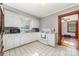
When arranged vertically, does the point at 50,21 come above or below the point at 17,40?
above

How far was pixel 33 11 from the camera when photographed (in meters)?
1.19

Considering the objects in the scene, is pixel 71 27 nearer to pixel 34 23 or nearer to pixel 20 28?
pixel 34 23

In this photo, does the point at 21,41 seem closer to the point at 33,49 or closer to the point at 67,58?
the point at 33,49

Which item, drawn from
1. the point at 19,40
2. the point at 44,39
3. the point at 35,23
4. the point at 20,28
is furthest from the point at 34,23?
the point at 19,40

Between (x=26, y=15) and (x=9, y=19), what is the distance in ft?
0.95

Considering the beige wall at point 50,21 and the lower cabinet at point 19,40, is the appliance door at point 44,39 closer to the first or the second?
the lower cabinet at point 19,40

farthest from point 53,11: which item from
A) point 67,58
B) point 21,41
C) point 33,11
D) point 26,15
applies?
point 21,41

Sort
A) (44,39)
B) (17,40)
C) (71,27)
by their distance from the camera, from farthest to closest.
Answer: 1. (17,40)
2. (44,39)
3. (71,27)

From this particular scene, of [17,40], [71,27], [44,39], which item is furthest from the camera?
[17,40]

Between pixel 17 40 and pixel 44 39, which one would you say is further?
pixel 17 40

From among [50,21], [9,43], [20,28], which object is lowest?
[9,43]

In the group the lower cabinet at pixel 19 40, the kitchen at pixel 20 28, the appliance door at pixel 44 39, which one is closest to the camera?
the kitchen at pixel 20 28

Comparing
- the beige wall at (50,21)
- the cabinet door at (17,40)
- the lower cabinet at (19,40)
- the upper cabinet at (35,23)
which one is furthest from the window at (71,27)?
the cabinet door at (17,40)

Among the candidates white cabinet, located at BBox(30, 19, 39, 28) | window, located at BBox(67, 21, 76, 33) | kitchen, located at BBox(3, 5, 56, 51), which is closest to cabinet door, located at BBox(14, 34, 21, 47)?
kitchen, located at BBox(3, 5, 56, 51)
